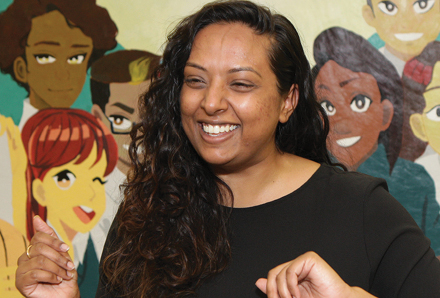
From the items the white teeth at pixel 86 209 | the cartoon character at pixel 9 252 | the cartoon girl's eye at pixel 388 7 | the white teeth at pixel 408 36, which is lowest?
the cartoon character at pixel 9 252

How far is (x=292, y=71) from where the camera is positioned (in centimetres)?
121

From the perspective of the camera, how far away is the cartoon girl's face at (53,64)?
175cm

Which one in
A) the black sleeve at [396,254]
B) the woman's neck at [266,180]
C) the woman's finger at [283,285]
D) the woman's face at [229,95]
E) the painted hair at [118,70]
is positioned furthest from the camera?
the painted hair at [118,70]

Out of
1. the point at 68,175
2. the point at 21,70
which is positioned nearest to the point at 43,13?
the point at 21,70

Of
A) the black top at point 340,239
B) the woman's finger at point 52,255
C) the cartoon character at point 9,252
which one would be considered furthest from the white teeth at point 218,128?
the cartoon character at point 9,252

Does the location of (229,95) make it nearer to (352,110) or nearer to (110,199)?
(352,110)

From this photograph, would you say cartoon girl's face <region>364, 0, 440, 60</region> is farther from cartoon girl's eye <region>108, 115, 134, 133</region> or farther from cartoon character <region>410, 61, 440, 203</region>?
cartoon girl's eye <region>108, 115, 134, 133</region>

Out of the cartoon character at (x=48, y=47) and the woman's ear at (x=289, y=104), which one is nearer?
the woman's ear at (x=289, y=104)

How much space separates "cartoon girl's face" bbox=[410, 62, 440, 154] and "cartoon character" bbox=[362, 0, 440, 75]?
111mm

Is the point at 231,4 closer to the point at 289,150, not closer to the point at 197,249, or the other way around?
the point at 289,150

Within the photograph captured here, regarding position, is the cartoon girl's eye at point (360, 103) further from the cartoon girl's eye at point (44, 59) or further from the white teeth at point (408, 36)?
the cartoon girl's eye at point (44, 59)

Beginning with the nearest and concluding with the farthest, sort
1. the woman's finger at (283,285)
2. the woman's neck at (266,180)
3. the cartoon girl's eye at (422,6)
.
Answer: the woman's finger at (283,285) → the woman's neck at (266,180) → the cartoon girl's eye at (422,6)

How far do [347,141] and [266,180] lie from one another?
0.56 m

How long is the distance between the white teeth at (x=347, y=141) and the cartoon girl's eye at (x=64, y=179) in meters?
1.05
